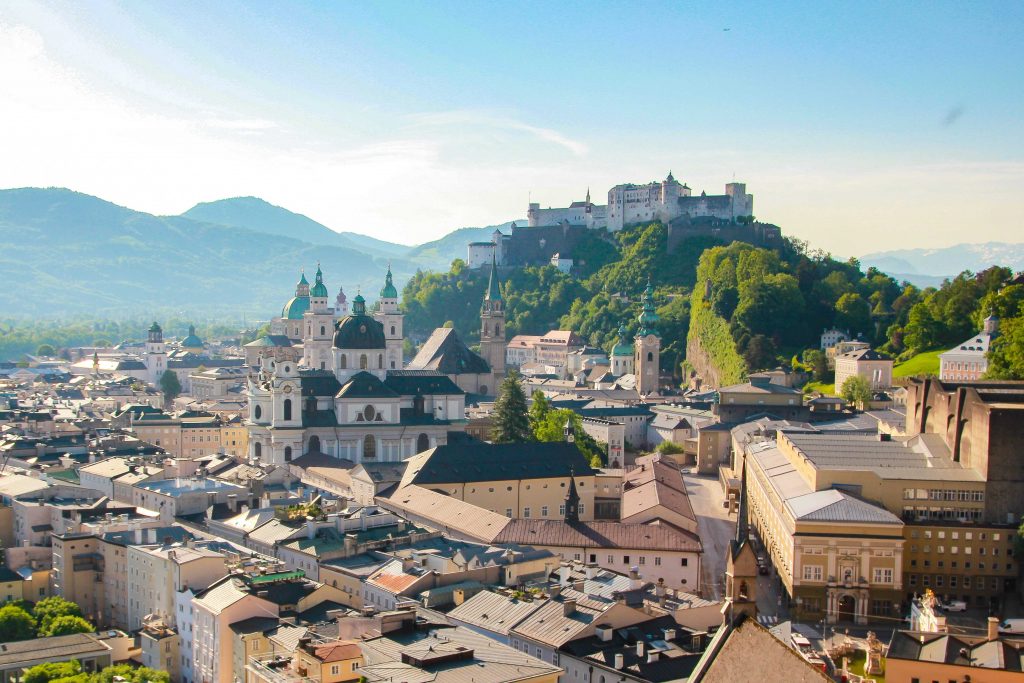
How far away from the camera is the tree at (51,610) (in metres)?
41.7

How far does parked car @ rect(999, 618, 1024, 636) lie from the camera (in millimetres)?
34194

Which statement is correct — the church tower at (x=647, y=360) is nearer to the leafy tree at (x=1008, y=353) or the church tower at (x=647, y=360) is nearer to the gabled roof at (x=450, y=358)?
the gabled roof at (x=450, y=358)

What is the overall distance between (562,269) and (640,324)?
106 feet

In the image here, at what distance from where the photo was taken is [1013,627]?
35219 millimetres

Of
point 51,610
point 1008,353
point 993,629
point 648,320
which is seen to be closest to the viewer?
point 993,629

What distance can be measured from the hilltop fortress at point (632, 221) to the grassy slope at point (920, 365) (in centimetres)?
4007

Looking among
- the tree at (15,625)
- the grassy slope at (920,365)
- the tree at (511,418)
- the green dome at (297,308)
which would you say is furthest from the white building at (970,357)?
the green dome at (297,308)

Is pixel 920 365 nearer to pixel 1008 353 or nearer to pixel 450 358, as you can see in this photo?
pixel 1008 353

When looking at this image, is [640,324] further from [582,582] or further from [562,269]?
[582,582]

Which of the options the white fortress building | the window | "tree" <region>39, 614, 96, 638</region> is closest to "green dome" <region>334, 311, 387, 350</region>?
"tree" <region>39, 614, 96, 638</region>

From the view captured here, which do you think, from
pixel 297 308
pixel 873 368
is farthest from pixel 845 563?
pixel 297 308

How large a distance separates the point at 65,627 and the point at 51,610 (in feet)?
7.08

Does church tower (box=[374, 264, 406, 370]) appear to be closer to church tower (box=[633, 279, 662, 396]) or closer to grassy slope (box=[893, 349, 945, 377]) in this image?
church tower (box=[633, 279, 662, 396])

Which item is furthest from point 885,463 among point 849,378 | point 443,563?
point 849,378
